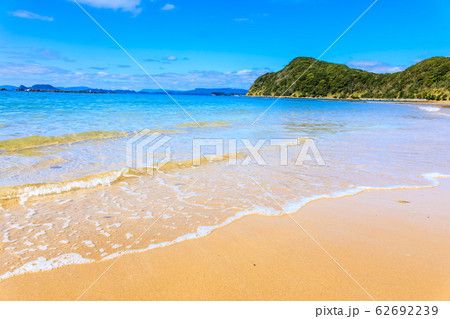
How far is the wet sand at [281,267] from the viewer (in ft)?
7.37

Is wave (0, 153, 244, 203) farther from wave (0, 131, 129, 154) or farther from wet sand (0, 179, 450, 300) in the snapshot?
wave (0, 131, 129, 154)

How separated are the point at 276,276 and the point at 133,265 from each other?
1.32 m

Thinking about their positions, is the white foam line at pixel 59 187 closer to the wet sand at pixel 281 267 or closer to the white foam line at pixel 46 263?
the white foam line at pixel 46 263

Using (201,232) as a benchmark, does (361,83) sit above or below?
above

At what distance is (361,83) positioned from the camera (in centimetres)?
12300

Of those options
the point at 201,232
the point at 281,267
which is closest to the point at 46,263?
the point at 201,232

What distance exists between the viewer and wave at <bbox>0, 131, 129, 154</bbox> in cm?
791

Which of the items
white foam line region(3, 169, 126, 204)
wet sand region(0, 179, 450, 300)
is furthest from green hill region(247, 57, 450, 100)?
white foam line region(3, 169, 126, 204)

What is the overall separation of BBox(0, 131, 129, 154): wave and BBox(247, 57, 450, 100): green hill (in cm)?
8296

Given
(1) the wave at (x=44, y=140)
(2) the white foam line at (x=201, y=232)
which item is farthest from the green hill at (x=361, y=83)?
(1) the wave at (x=44, y=140)

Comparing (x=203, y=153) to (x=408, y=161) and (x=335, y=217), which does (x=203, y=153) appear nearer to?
(x=335, y=217)

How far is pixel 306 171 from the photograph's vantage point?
6.29m

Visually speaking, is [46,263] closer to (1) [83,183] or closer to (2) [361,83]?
(1) [83,183]

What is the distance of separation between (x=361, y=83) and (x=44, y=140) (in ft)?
445
